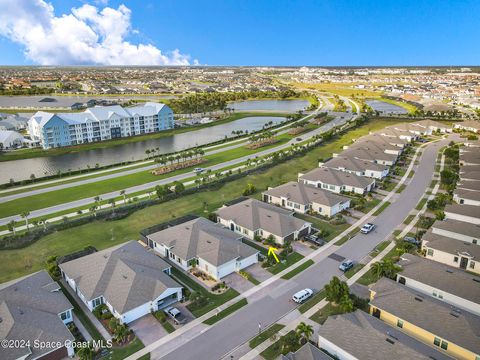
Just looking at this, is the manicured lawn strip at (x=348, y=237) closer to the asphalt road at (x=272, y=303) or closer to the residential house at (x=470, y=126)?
the asphalt road at (x=272, y=303)

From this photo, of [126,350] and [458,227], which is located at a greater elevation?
[458,227]

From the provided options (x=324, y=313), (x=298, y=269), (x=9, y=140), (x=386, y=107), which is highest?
(x=386, y=107)

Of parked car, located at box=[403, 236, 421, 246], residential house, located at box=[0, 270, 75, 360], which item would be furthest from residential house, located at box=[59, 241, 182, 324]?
parked car, located at box=[403, 236, 421, 246]

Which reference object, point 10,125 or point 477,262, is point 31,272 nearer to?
point 477,262

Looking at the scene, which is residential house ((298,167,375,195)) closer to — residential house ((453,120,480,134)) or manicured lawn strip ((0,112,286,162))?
manicured lawn strip ((0,112,286,162))

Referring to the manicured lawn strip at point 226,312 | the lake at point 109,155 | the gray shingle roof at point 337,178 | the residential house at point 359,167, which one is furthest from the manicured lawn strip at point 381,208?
the lake at point 109,155

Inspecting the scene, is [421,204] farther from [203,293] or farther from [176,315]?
[176,315]

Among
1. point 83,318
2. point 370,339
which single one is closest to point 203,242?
point 83,318

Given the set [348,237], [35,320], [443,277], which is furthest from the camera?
[348,237]
